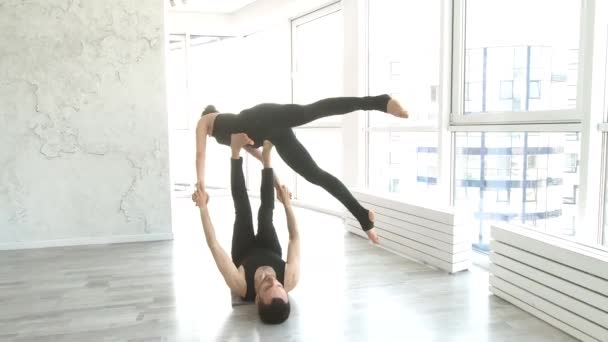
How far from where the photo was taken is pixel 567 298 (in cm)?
257

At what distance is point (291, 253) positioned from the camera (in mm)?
3049

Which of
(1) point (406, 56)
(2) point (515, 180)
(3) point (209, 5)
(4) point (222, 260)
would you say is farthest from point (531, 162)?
(3) point (209, 5)

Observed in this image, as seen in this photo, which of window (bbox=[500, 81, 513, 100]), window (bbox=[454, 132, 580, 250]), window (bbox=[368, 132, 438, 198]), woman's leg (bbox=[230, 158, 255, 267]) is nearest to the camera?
woman's leg (bbox=[230, 158, 255, 267])

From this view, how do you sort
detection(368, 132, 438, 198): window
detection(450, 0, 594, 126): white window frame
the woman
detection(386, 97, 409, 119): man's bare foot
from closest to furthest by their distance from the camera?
detection(386, 97, 409, 119): man's bare foot
the woman
detection(450, 0, 594, 126): white window frame
detection(368, 132, 438, 198): window

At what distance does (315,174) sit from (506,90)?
2.14 metres

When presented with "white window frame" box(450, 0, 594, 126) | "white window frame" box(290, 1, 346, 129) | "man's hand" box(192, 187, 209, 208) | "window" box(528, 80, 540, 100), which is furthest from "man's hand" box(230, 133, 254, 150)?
"white window frame" box(290, 1, 346, 129)

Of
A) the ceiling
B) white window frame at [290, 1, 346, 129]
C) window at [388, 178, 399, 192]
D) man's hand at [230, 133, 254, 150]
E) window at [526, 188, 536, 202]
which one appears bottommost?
window at [388, 178, 399, 192]

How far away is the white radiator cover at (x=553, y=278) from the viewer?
2.39m

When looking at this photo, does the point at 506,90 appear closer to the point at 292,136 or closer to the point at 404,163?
the point at 404,163

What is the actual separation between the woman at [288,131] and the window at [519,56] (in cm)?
180

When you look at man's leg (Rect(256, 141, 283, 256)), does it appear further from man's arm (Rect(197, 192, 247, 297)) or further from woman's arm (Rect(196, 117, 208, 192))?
woman's arm (Rect(196, 117, 208, 192))

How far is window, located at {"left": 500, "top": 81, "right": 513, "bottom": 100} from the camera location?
3702 millimetres

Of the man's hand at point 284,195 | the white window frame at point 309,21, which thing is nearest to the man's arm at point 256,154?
the man's hand at point 284,195

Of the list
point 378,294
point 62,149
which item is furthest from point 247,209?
point 62,149
